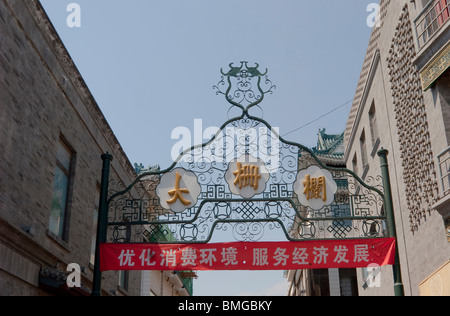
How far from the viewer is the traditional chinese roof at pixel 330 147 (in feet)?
101

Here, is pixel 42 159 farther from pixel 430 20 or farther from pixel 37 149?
pixel 430 20

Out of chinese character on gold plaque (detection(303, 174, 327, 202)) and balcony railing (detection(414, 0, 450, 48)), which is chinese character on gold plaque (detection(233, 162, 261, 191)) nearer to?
chinese character on gold plaque (detection(303, 174, 327, 202))

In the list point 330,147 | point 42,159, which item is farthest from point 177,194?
point 330,147

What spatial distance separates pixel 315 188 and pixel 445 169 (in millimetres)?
2396

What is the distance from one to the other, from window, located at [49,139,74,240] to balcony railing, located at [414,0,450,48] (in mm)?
8136

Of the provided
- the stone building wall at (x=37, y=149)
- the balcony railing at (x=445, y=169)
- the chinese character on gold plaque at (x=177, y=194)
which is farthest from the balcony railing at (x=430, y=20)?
the stone building wall at (x=37, y=149)

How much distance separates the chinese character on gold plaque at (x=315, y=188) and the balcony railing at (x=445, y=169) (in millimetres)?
2153

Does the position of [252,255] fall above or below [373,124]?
below

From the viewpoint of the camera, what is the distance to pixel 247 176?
35.2 feet

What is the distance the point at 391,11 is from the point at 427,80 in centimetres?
368

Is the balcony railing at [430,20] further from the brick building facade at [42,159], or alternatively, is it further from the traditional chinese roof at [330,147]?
the traditional chinese roof at [330,147]
